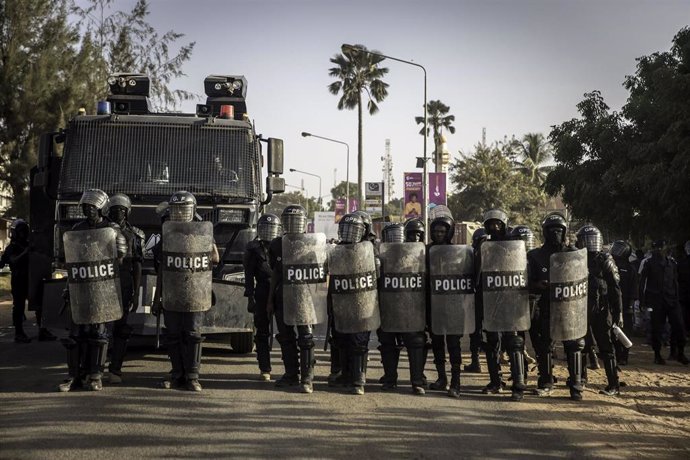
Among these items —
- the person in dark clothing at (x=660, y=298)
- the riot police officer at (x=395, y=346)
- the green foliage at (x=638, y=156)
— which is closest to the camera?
the riot police officer at (x=395, y=346)

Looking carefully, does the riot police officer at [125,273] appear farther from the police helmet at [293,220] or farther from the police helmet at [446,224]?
the police helmet at [446,224]

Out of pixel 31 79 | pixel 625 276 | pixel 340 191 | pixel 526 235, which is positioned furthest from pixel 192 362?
pixel 340 191

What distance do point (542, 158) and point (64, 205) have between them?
215 ft

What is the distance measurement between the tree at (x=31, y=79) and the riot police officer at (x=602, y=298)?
2354cm

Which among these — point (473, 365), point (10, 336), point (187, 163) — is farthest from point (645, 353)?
point (10, 336)

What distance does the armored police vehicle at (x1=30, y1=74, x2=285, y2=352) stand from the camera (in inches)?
428

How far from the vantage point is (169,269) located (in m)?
8.93

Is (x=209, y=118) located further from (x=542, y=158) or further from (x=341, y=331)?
(x=542, y=158)

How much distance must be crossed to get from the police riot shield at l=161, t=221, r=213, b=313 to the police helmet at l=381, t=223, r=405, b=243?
1.88 meters

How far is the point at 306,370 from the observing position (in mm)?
8961

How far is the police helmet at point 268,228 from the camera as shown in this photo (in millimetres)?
9555

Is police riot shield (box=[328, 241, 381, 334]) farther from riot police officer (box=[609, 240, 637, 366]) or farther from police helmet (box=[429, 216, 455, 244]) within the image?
riot police officer (box=[609, 240, 637, 366])

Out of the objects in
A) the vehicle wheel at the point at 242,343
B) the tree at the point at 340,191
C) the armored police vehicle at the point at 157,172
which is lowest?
the vehicle wheel at the point at 242,343

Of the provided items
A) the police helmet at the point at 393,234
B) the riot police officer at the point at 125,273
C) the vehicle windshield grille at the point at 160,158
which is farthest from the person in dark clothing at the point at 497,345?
the riot police officer at the point at 125,273
